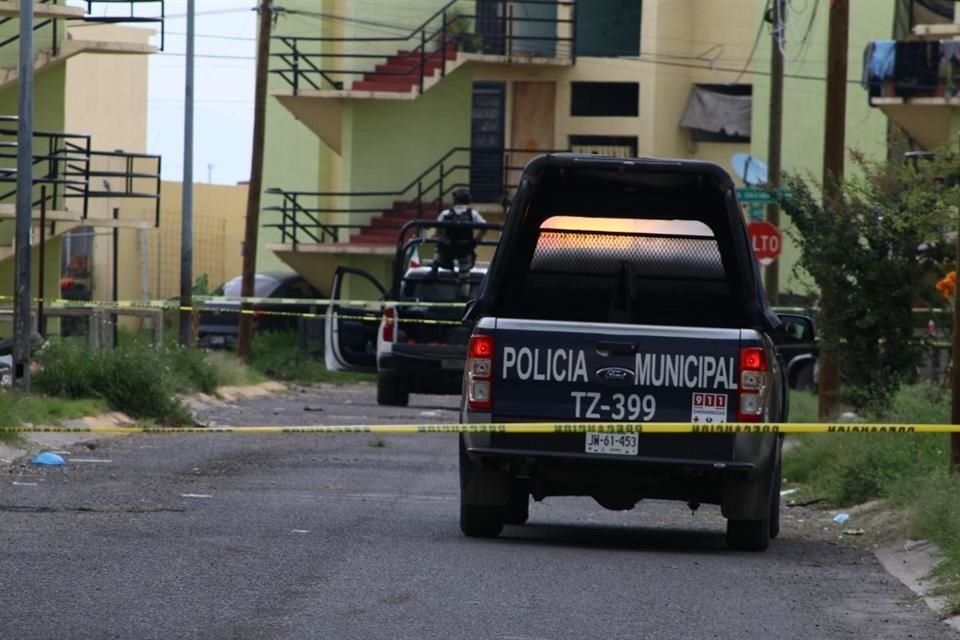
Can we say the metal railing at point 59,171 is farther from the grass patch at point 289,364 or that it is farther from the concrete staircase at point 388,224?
the concrete staircase at point 388,224

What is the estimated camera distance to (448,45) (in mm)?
45250

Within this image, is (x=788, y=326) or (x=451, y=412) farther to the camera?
(x=451, y=412)

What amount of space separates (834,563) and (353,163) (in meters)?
33.7

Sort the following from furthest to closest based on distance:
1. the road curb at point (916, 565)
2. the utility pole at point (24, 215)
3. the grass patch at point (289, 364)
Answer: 1. the grass patch at point (289, 364)
2. the utility pole at point (24, 215)
3. the road curb at point (916, 565)

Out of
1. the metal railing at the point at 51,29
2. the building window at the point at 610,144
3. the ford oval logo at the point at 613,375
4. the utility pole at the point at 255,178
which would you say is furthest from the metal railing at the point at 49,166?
the ford oval logo at the point at 613,375

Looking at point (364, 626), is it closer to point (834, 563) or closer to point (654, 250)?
point (834, 563)

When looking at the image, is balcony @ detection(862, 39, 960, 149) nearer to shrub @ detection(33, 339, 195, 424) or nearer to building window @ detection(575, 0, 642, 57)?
building window @ detection(575, 0, 642, 57)

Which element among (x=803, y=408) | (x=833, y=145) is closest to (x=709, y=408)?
(x=833, y=145)

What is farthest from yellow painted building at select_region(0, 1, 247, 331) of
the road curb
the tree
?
the road curb

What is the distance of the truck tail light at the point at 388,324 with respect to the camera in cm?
2528

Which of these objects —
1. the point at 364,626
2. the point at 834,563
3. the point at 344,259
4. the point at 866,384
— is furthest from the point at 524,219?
the point at 344,259

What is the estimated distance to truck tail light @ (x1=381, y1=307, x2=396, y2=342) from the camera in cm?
2528

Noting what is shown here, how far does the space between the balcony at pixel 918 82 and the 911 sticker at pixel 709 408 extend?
20.7m

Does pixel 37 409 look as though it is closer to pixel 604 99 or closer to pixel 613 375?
pixel 613 375
